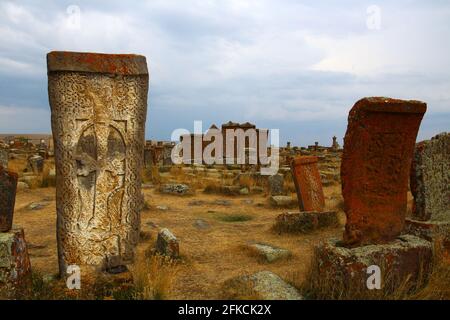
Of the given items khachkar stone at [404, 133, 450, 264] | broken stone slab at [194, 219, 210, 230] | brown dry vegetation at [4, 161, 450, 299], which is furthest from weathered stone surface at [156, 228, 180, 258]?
khachkar stone at [404, 133, 450, 264]

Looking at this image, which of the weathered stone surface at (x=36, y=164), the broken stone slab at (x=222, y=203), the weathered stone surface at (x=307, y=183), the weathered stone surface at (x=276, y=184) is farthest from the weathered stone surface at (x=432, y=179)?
the weathered stone surface at (x=36, y=164)

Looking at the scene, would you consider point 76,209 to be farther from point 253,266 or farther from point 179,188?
point 179,188

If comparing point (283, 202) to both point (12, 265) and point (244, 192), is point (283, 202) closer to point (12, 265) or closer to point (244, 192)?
point (244, 192)

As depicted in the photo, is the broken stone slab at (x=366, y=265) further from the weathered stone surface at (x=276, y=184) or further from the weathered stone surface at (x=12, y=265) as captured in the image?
the weathered stone surface at (x=276, y=184)

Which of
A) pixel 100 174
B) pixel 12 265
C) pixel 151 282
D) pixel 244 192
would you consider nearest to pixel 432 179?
pixel 151 282

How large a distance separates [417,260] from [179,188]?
29.0 ft

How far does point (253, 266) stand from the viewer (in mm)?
5473

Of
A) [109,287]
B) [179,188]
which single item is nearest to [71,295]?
[109,287]

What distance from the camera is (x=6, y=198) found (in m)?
4.37

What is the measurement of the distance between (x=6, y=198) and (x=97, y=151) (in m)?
1.14

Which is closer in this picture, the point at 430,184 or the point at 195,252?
the point at 430,184

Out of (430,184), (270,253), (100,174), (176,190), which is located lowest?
(270,253)

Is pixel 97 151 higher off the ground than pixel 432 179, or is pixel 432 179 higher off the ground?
pixel 97 151

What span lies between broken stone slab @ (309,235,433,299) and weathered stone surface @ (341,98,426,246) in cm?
22
